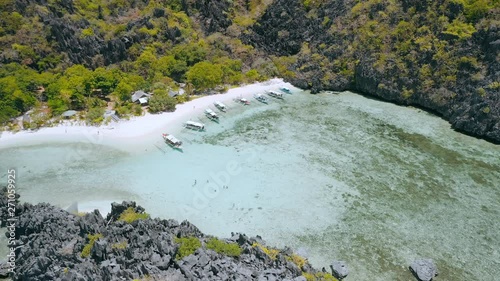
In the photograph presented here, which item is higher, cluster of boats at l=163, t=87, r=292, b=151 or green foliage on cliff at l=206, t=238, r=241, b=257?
green foliage on cliff at l=206, t=238, r=241, b=257

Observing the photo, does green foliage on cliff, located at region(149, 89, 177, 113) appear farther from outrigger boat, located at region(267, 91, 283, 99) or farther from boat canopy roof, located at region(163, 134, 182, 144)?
outrigger boat, located at region(267, 91, 283, 99)

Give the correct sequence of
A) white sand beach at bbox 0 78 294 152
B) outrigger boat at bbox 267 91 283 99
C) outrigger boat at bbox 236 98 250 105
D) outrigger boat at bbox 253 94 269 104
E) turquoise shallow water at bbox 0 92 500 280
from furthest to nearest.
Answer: outrigger boat at bbox 267 91 283 99 → outrigger boat at bbox 253 94 269 104 → outrigger boat at bbox 236 98 250 105 → white sand beach at bbox 0 78 294 152 → turquoise shallow water at bbox 0 92 500 280

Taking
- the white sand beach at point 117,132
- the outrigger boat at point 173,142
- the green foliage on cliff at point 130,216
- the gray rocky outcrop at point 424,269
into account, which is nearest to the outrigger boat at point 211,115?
the white sand beach at point 117,132

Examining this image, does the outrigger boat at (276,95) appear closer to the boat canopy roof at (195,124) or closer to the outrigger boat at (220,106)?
the outrigger boat at (220,106)

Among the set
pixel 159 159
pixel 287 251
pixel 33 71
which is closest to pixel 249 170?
pixel 159 159

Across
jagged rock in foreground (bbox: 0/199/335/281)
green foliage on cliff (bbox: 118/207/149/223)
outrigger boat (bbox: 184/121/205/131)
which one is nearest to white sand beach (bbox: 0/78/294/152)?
outrigger boat (bbox: 184/121/205/131)

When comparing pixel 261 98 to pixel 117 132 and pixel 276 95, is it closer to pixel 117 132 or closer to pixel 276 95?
pixel 276 95
